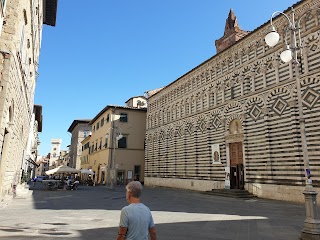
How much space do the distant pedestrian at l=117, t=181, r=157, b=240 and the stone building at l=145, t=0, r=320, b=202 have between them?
47.9 feet

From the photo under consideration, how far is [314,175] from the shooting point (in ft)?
49.4

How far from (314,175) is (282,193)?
2.39 m

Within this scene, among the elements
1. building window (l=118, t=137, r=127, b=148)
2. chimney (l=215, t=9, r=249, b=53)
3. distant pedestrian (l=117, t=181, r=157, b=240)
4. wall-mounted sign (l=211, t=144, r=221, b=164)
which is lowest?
distant pedestrian (l=117, t=181, r=157, b=240)

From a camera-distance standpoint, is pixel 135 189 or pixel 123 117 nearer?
pixel 135 189

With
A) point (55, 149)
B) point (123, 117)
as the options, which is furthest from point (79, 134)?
point (55, 149)

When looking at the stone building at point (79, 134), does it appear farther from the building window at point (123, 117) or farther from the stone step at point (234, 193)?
the stone step at point (234, 193)

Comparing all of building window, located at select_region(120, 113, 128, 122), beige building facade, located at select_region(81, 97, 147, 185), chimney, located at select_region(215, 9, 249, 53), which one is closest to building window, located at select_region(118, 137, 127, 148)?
beige building facade, located at select_region(81, 97, 147, 185)

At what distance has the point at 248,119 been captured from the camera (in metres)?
20.0

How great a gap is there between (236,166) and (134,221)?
62.5 feet

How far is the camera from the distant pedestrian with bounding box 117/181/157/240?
3146 mm

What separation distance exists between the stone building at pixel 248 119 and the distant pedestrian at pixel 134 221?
47.9 ft

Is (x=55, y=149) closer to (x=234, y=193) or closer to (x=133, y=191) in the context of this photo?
(x=234, y=193)

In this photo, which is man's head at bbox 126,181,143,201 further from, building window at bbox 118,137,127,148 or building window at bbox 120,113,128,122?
building window at bbox 120,113,128,122

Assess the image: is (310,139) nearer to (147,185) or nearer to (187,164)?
(187,164)
